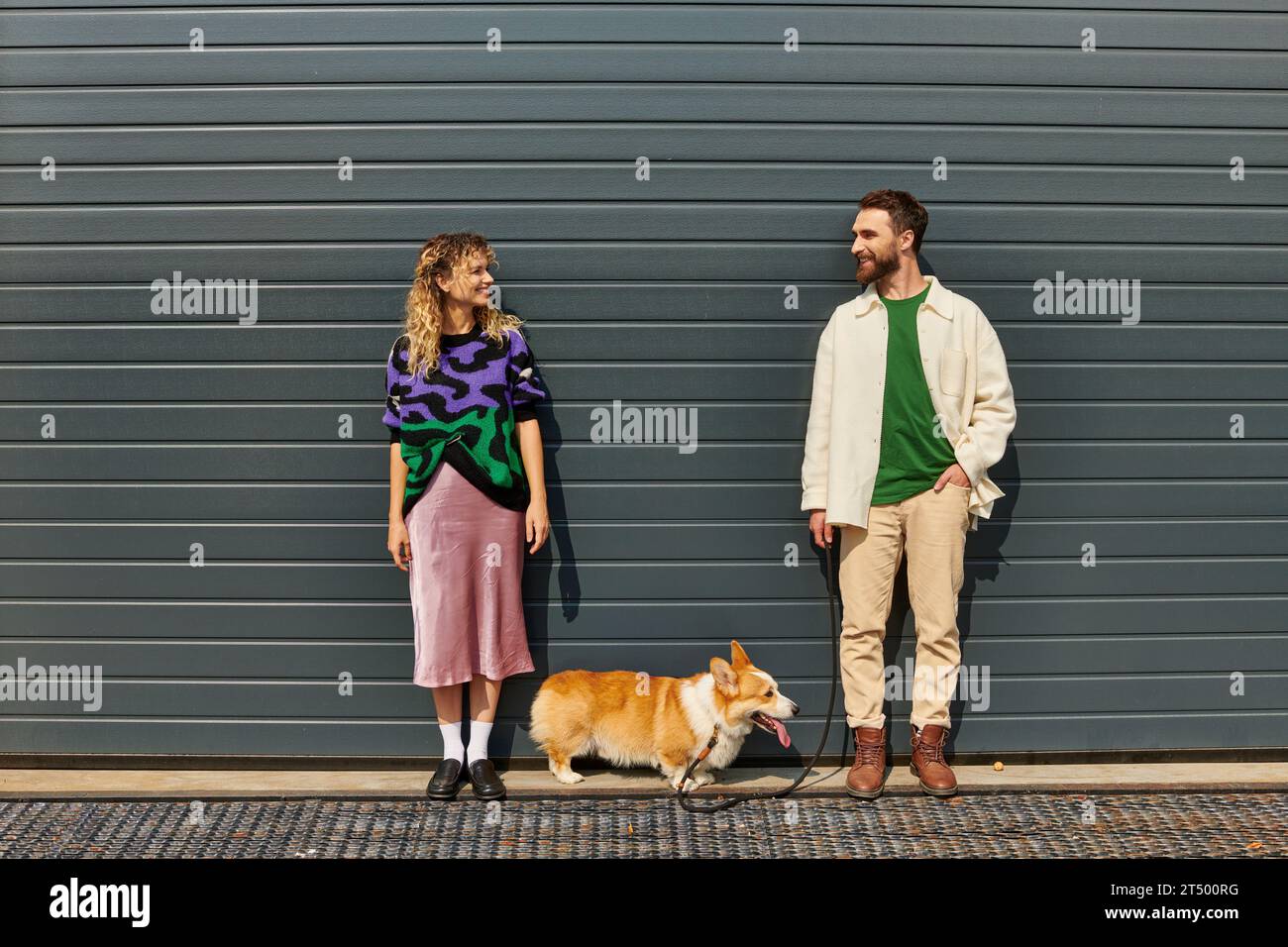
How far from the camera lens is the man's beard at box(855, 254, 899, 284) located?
410cm

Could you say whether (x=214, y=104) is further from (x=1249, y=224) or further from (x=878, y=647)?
(x=1249, y=224)

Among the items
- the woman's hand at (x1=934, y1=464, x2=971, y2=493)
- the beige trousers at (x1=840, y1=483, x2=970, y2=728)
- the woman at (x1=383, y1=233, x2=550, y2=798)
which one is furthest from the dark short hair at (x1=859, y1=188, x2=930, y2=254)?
the woman at (x1=383, y1=233, x2=550, y2=798)

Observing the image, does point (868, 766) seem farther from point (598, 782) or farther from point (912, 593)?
point (598, 782)

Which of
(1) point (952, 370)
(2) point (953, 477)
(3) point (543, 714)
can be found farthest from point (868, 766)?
(1) point (952, 370)

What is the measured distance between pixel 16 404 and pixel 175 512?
77 centimetres

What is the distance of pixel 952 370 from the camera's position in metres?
4.07

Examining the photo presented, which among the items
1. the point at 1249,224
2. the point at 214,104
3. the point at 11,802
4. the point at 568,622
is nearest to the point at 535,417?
the point at 568,622

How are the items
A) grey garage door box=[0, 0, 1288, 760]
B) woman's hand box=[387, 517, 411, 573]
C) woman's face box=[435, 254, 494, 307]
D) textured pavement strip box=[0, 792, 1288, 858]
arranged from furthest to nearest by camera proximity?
1. grey garage door box=[0, 0, 1288, 760]
2. woman's hand box=[387, 517, 411, 573]
3. woman's face box=[435, 254, 494, 307]
4. textured pavement strip box=[0, 792, 1288, 858]

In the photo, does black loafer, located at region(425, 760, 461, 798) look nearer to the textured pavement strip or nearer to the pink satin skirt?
the textured pavement strip

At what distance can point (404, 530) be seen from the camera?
4.12 meters

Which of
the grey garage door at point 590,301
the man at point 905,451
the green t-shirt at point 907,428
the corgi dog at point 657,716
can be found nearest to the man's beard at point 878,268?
the man at point 905,451

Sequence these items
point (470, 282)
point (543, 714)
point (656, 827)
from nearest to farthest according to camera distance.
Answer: point (656, 827)
point (470, 282)
point (543, 714)

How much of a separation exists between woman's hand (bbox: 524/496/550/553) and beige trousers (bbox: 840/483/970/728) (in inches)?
45.6

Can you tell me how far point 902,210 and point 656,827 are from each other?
2.44 m
